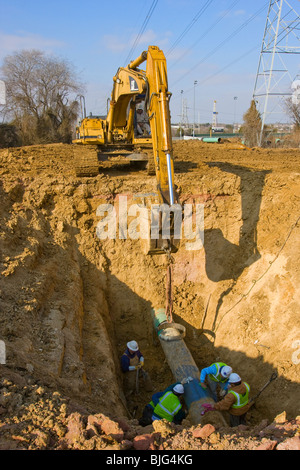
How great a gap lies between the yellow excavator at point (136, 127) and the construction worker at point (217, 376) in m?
2.35

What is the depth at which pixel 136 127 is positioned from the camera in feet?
39.0

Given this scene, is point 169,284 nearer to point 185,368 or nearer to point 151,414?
point 185,368

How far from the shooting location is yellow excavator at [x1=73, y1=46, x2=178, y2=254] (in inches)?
259

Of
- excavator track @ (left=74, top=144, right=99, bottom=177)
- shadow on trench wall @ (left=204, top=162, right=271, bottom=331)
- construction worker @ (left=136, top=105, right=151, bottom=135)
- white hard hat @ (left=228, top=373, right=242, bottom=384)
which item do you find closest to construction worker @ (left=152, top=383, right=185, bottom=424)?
white hard hat @ (left=228, top=373, right=242, bottom=384)

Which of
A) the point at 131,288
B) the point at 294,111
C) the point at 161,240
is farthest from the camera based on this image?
the point at 294,111

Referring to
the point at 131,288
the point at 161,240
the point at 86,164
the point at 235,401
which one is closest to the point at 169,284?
the point at 161,240

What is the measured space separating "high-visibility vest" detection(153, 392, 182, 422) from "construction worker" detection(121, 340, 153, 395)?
1.52m

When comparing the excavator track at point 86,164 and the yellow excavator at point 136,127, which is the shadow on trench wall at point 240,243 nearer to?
the yellow excavator at point 136,127

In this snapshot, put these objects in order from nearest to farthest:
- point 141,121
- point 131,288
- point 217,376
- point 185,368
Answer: point 217,376
point 185,368
point 131,288
point 141,121

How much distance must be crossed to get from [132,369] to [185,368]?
1.10 m

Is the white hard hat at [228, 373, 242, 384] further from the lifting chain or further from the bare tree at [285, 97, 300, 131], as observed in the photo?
the bare tree at [285, 97, 300, 131]

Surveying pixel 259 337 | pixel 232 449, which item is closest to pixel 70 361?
pixel 232 449

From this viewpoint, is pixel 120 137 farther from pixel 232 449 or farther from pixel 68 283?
pixel 232 449

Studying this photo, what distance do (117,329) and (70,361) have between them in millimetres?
3341
